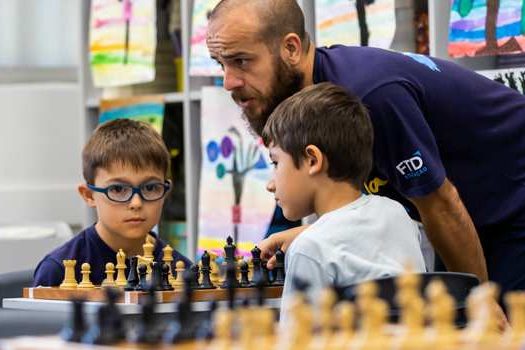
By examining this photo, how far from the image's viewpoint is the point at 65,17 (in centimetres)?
504

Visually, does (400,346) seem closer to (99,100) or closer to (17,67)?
(99,100)

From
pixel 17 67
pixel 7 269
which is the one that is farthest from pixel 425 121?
pixel 17 67

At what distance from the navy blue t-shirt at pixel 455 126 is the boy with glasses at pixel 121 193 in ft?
2.39

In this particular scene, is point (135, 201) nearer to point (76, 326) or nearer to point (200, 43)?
point (200, 43)

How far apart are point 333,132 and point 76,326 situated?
33.7 inches

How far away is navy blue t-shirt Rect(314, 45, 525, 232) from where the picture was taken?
7.28ft

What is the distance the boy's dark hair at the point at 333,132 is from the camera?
2061 millimetres

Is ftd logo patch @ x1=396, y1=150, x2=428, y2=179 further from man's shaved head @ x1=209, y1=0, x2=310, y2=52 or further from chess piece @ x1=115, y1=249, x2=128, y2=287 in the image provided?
chess piece @ x1=115, y1=249, x2=128, y2=287

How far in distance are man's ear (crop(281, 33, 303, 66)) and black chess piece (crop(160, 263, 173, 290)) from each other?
1.51 feet

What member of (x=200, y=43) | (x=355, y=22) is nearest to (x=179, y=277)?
(x=355, y=22)

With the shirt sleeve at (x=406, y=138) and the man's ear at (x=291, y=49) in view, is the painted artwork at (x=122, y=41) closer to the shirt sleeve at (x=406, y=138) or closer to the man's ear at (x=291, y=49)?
the man's ear at (x=291, y=49)

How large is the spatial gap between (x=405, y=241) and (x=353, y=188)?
14cm

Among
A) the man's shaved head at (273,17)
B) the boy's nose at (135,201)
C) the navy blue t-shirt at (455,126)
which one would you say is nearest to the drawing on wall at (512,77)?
the navy blue t-shirt at (455,126)

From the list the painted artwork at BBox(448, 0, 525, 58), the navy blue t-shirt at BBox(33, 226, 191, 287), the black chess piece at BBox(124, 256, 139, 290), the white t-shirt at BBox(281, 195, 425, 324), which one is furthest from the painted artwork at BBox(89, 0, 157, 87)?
the white t-shirt at BBox(281, 195, 425, 324)
